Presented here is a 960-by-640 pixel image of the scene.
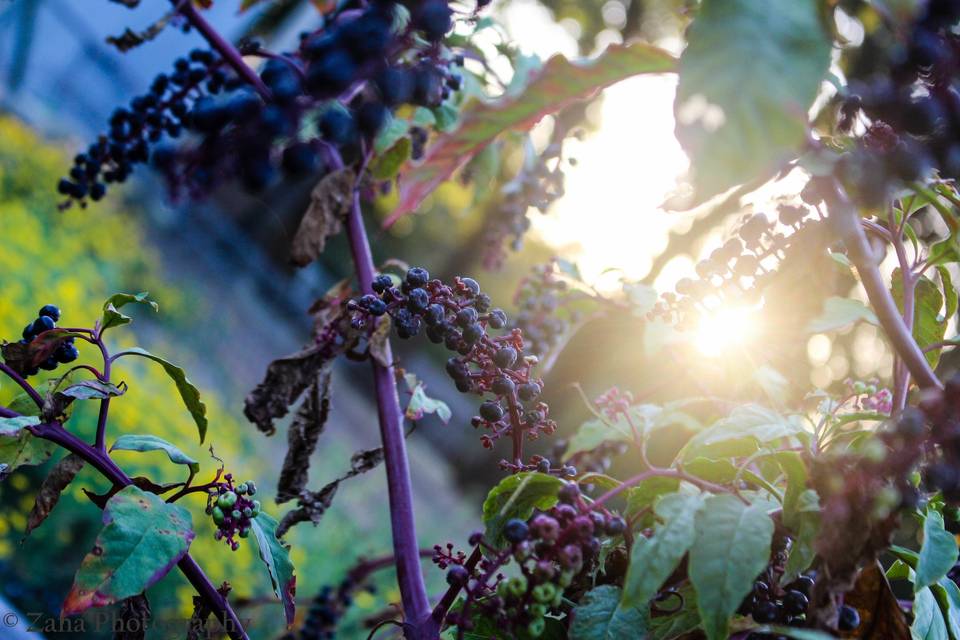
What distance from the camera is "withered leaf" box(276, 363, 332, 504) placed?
0.82 metres

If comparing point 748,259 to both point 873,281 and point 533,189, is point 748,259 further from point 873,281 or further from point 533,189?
point 533,189

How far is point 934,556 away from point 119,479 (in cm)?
65

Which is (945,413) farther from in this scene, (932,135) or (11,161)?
(11,161)

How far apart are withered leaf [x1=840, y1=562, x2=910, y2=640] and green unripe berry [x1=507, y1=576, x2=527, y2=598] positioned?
10.6 inches

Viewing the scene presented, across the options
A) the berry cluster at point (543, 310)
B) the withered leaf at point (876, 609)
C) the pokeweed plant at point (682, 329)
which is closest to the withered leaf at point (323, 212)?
the pokeweed plant at point (682, 329)

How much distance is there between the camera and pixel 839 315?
0.59 metres

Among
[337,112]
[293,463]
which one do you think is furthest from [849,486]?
[293,463]

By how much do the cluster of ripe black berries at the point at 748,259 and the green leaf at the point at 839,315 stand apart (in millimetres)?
49

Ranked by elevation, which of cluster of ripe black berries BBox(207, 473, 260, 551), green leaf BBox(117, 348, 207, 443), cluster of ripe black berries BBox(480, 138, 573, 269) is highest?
cluster of ripe black berries BBox(480, 138, 573, 269)

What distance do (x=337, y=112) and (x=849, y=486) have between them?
1.28ft

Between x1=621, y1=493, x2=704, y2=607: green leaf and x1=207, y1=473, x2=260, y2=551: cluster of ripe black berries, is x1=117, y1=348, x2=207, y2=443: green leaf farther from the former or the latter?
x1=621, y1=493, x2=704, y2=607: green leaf

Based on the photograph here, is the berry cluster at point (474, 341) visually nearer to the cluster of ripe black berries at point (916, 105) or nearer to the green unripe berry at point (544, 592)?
the green unripe berry at point (544, 592)

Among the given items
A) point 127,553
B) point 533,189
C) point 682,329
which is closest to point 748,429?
point 682,329

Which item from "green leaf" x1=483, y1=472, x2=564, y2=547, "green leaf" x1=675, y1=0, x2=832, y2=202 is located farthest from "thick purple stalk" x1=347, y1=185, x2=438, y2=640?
"green leaf" x1=675, y1=0, x2=832, y2=202
